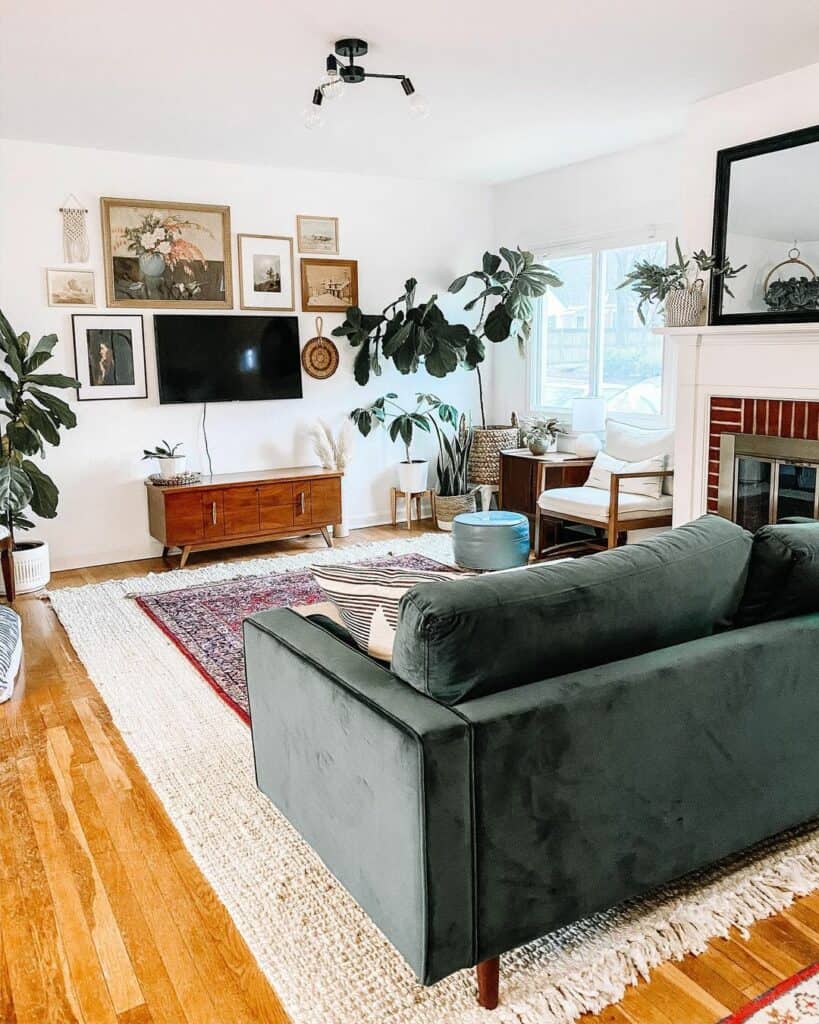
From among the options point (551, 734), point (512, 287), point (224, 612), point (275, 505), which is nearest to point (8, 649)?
point (224, 612)

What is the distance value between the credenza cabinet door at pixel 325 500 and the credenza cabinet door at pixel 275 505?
0.16m

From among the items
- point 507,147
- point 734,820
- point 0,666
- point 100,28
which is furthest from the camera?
point 507,147

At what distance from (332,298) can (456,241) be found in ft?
3.73

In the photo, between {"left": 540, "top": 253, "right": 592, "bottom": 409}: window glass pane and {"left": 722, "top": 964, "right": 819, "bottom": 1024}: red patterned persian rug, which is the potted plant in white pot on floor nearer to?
{"left": 540, "top": 253, "right": 592, "bottom": 409}: window glass pane

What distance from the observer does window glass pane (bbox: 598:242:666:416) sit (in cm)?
545

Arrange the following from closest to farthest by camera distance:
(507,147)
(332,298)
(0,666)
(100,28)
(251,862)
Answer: (251,862)
(100,28)
(0,666)
(507,147)
(332,298)

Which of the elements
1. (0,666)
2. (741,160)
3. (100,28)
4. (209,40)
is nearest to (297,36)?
(209,40)

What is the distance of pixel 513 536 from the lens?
173 inches

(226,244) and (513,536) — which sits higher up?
(226,244)

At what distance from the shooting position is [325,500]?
571 centimetres

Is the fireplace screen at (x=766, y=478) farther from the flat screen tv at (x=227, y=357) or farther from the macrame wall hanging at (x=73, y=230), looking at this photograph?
the macrame wall hanging at (x=73, y=230)

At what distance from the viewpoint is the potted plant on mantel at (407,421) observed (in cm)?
612

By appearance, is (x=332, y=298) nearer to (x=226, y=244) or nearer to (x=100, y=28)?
(x=226, y=244)

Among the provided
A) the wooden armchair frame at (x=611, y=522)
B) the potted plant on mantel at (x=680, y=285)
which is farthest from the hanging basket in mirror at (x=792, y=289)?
the wooden armchair frame at (x=611, y=522)
